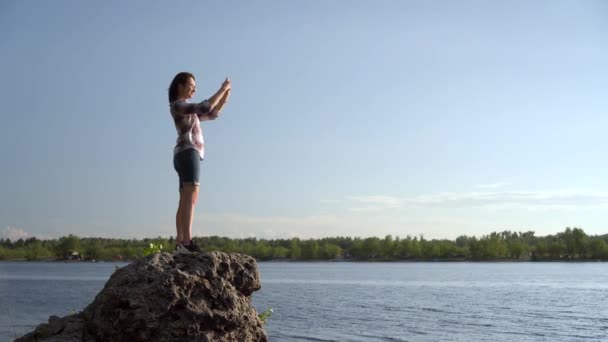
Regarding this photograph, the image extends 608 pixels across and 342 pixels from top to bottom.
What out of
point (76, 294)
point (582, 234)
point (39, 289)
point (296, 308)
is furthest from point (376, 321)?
point (582, 234)

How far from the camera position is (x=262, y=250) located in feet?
625

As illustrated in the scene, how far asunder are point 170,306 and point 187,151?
2030 mm

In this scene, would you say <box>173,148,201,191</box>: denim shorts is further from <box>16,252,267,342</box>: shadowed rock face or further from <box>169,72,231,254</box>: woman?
<box>16,252,267,342</box>: shadowed rock face

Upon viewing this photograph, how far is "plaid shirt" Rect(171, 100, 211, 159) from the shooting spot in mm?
8805

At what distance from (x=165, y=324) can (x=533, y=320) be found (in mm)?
37891

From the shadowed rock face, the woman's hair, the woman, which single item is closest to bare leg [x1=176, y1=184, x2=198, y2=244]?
the woman

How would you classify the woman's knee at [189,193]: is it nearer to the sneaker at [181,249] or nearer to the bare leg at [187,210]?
the bare leg at [187,210]

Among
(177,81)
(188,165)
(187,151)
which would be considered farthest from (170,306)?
(177,81)

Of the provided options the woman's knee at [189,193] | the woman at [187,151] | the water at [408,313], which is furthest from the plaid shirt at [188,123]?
the water at [408,313]

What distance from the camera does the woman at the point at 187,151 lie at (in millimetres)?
8828

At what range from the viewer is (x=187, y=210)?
349 inches

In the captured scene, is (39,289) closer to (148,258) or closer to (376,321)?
(376,321)

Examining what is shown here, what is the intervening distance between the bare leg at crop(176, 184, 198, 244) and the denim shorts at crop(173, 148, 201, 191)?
0.08 meters

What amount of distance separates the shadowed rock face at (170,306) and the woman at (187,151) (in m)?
0.51
